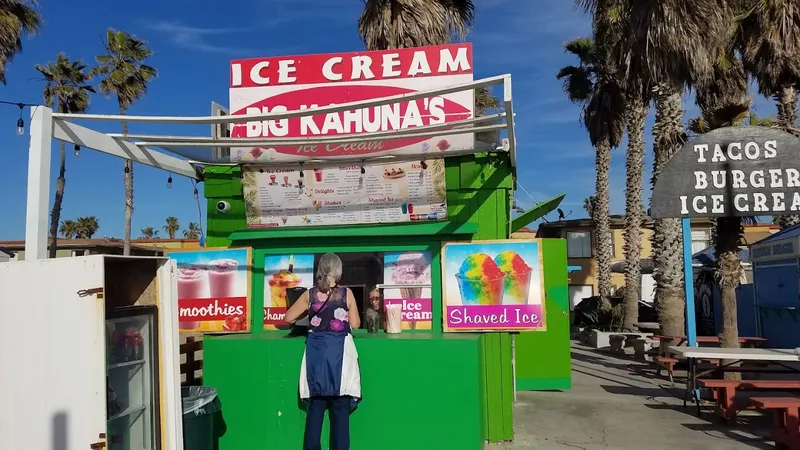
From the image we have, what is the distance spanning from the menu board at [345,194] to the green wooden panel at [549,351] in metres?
3.51

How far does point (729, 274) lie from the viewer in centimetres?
883

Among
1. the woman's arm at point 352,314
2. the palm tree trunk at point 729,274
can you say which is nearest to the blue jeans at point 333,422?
the woman's arm at point 352,314

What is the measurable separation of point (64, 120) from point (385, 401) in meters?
3.71

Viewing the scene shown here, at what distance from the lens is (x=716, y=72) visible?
1612 centimetres

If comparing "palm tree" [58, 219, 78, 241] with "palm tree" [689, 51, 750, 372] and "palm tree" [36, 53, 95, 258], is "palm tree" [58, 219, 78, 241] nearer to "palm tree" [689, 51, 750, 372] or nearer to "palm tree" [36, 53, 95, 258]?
"palm tree" [36, 53, 95, 258]

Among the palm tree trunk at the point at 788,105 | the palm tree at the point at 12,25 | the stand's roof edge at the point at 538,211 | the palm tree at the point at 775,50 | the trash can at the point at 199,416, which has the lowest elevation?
the trash can at the point at 199,416

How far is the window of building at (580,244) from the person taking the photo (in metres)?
28.3

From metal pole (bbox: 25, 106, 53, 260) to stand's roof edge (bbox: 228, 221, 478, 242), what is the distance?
2.14 m

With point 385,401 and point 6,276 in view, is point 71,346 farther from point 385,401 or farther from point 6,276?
point 385,401

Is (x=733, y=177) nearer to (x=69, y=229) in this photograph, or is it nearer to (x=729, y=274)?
(x=729, y=274)

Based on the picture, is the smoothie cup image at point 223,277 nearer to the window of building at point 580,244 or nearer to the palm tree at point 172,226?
the window of building at point 580,244

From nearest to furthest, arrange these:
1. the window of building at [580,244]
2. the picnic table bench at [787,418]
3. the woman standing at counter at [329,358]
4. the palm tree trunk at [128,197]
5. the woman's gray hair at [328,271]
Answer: the woman standing at counter at [329,358] < the woman's gray hair at [328,271] < the picnic table bench at [787,418] < the palm tree trunk at [128,197] < the window of building at [580,244]

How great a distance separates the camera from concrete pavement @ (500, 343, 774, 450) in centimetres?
646

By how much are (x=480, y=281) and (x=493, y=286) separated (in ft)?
0.46
